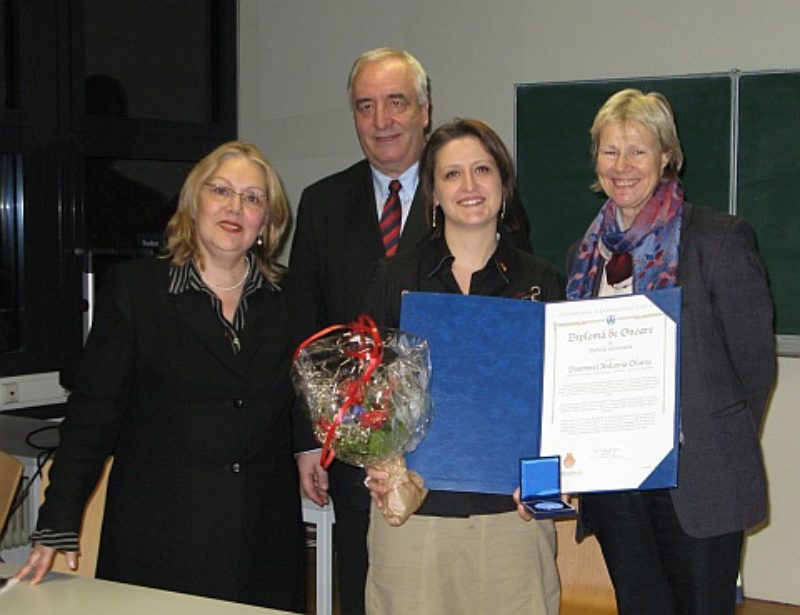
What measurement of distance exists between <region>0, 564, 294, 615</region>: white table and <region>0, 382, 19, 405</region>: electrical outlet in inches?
120

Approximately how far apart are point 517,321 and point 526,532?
0.47 meters

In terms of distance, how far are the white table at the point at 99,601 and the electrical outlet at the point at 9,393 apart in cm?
306

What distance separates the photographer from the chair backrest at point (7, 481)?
2945 mm

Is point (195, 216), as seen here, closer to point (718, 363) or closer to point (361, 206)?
point (361, 206)

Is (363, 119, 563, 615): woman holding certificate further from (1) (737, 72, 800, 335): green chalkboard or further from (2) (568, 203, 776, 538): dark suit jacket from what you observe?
(1) (737, 72, 800, 335): green chalkboard

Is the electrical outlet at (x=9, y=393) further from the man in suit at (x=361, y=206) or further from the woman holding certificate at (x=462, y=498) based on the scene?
the woman holding certificate at (x=462, y=498)

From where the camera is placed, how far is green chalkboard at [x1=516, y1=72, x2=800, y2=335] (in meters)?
4.69

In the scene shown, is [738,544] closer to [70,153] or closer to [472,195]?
[472,195]

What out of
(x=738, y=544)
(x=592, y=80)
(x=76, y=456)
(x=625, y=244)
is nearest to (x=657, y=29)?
(x=592, y=80)

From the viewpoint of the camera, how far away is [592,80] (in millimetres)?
5105

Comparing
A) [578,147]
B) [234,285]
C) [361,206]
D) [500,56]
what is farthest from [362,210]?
[500,56]

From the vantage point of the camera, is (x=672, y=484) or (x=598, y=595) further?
(x=598, y=595)

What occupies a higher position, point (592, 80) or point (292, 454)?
point (592, 80)

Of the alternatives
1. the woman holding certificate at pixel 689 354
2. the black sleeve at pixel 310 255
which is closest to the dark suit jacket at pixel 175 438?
the black sleeve at pixel 310 255
